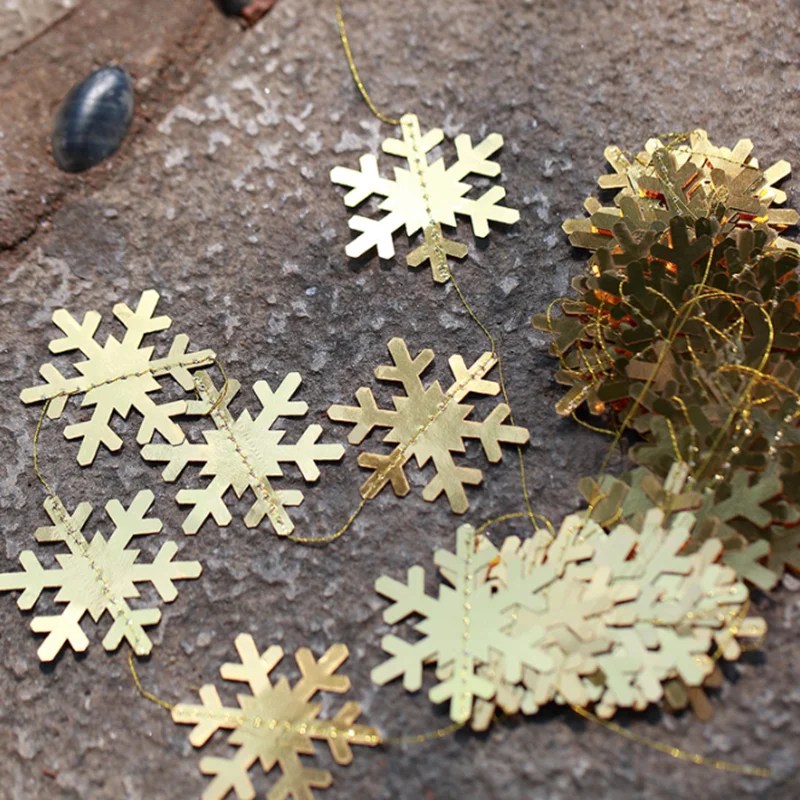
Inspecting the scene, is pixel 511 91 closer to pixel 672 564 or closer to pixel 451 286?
pixel 451 286

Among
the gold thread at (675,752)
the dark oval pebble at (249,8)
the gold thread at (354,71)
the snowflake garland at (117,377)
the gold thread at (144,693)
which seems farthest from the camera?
the dark oval pebble at (249,8)

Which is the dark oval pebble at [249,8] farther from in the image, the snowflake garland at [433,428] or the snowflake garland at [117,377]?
the snowflake garland at [433,428]

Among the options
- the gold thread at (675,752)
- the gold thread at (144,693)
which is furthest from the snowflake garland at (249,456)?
the gold thread at (675,752)

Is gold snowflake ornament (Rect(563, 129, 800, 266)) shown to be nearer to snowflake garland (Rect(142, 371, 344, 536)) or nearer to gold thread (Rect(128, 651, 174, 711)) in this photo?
snowflake garland (Rect(142, 371, 344, 536))

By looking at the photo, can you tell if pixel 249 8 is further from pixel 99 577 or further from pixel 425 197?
pixel 99 577

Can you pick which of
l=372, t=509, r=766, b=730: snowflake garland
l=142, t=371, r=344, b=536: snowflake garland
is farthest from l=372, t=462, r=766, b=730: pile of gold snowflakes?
l=142, t=371, r=344, b=536: snowflake garland
